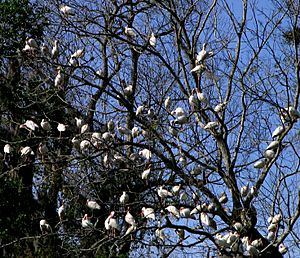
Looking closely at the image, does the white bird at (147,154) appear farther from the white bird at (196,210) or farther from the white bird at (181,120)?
the white bird at (196,210)

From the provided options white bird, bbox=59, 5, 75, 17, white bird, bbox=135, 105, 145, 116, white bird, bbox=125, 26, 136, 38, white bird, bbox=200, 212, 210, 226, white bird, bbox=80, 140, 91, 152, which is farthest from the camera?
white bird, bbox=125, 26, 136, 38

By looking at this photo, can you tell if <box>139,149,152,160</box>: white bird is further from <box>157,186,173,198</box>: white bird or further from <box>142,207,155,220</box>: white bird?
<box>142,207,155,220</box>: white bird

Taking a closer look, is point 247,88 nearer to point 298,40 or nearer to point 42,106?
point 298,40

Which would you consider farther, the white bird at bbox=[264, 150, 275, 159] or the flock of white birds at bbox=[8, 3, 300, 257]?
the white bird at bbox=[264, 150, 275, 159]

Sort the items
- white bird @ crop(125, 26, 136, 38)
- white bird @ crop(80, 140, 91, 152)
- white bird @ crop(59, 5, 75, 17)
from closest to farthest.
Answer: white bird @ crop(80, 140, 91, 152) < white bird @ crop(59, 5, 75, 17) < white bird @ crop(125, 26, 136, 38)

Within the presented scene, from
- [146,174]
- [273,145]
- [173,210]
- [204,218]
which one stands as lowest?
[204,218]

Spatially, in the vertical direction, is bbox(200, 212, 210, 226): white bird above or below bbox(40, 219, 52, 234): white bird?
below

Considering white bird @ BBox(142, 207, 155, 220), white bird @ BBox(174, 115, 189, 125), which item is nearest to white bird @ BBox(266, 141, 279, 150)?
white bird @ BBox(174, 115, 189, 125)

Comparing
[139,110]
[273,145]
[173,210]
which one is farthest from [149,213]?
[273,145]

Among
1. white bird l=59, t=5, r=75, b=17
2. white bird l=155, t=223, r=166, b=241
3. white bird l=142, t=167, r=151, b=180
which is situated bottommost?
white bird l=155, t=223, r=166, b=241

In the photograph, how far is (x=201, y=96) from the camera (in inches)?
263

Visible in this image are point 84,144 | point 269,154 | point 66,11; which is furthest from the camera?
point 66,11

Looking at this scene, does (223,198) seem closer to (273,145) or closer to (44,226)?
(273,145)

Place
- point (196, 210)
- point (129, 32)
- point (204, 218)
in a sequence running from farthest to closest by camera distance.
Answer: point (129, 32) → point (196, 210) → point (204, 218)
